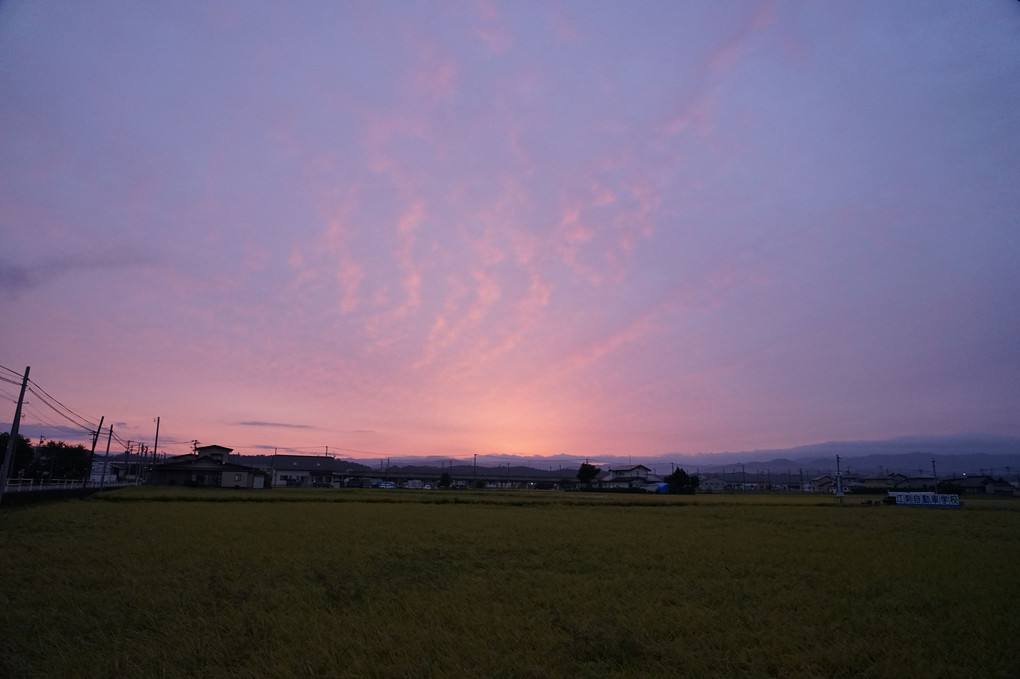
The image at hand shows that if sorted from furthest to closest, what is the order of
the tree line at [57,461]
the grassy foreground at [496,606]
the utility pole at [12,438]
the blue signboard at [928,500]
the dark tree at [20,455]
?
the tree line at [57,461], the dark tree at [20,455], the blue signboard at [928,500], the utility pole at [12,438], the grassy foreground at [496,606]

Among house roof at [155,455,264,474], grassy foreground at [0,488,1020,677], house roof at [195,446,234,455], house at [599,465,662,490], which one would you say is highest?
house roof at [195,446,234,455]

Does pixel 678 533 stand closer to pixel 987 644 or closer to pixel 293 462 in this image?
pixel 987 644

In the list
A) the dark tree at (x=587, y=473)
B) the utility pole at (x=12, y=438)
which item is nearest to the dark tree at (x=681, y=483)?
the dark tree at (x=587, y=473)

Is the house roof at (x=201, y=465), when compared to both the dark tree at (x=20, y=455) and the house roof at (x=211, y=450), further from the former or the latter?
the dark tree at (x=20, y=455)

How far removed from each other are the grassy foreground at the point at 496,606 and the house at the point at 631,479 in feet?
297

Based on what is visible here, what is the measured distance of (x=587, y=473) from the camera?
117188 mm

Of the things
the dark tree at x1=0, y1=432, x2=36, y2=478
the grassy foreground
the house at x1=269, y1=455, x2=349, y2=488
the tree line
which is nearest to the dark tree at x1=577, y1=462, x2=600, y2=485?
the house at x1=269, y1=455, x2=349, y2=488

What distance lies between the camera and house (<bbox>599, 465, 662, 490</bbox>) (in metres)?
109

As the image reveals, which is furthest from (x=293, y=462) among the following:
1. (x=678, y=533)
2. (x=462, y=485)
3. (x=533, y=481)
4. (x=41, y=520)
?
(x=678, y=533)

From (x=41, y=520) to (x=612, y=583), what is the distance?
26.2 m

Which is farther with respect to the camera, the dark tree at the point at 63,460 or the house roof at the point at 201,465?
the dark tree at the point at 63,460

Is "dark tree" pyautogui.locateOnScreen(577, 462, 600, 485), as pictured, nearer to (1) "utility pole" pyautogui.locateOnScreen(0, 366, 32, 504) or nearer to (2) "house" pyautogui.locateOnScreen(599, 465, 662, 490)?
(2) "house" pyautogui.locateOnScreen(599, 465, 662, 490)

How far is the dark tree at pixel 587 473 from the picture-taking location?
116 m

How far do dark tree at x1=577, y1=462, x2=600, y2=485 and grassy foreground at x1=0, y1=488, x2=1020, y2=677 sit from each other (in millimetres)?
97010
